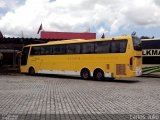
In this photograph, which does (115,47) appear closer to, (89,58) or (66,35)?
(89,58)

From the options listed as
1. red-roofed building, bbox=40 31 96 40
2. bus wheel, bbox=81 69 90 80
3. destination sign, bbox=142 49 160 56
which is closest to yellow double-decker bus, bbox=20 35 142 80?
bus wheel, bbox=81 69 90 80

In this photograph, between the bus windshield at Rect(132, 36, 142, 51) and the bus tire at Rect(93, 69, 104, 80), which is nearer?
the bus windshield at Rect(132, 36, 142, 51)

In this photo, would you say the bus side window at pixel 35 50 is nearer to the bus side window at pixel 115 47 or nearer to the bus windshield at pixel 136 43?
the bus side window at pixel 115 47

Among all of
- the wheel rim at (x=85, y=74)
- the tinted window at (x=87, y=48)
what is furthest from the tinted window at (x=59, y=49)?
the wheel rim at (x=85, y=74)

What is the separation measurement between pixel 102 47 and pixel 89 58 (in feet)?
5.13

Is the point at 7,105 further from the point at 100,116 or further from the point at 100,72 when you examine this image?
the point at 100,72

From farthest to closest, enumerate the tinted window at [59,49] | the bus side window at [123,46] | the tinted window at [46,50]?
the tinted window at [46,50] < the tinted window at [59,49] < the bus side window at [123,46]

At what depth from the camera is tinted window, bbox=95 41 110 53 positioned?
25.5 m

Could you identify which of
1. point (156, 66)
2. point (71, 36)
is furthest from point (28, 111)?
point (71, 36)

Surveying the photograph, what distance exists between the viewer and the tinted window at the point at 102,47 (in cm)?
2553

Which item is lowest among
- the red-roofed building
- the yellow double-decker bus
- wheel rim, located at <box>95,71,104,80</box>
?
wheel rim, located at <box>95,71,104,80</box>

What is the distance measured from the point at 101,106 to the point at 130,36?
12.7 meters

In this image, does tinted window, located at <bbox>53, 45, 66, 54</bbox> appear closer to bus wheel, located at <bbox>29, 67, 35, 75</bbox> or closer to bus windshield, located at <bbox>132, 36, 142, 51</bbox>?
bus wheel, located at <bbox>29, 67, 35, 75</bbox>

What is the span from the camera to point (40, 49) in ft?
105
